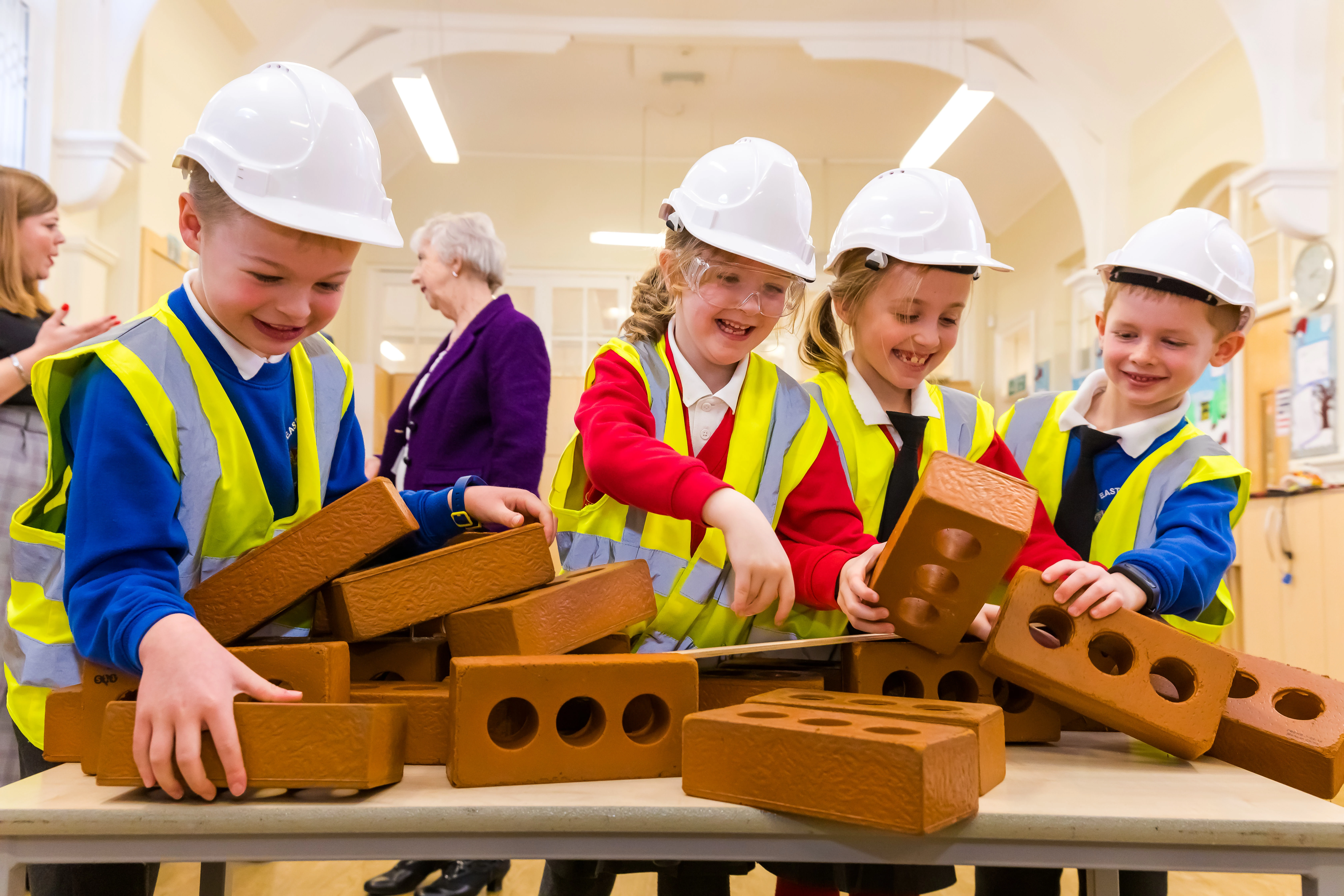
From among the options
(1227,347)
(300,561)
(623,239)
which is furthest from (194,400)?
(623,239)

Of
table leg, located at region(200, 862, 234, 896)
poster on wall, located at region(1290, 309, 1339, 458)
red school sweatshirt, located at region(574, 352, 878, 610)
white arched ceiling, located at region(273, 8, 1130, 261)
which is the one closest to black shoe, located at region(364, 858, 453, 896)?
table leg, located at region(200, 862, 234, 896)

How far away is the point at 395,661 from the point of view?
132 centimetres

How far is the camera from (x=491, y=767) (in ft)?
3.43

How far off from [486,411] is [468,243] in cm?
64

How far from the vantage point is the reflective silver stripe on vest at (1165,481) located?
1.67 metres

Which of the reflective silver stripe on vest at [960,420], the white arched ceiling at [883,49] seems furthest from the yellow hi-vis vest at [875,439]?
the white arched ceiling at [883,49]

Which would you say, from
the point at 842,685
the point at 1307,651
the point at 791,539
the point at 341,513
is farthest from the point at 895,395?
the point at 1307,651

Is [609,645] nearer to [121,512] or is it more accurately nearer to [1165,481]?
[121,512]

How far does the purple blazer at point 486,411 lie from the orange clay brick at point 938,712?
170cm

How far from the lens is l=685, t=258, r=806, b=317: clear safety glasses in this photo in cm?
159

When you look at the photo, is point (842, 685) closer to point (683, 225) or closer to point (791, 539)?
point (791, 539)

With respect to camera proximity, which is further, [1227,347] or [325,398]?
[1227,347]

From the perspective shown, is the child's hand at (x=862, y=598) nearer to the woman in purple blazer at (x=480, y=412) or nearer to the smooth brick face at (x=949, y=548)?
the smooth brick face at (x=949, y=548)

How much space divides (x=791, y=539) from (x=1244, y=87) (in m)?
6.31
